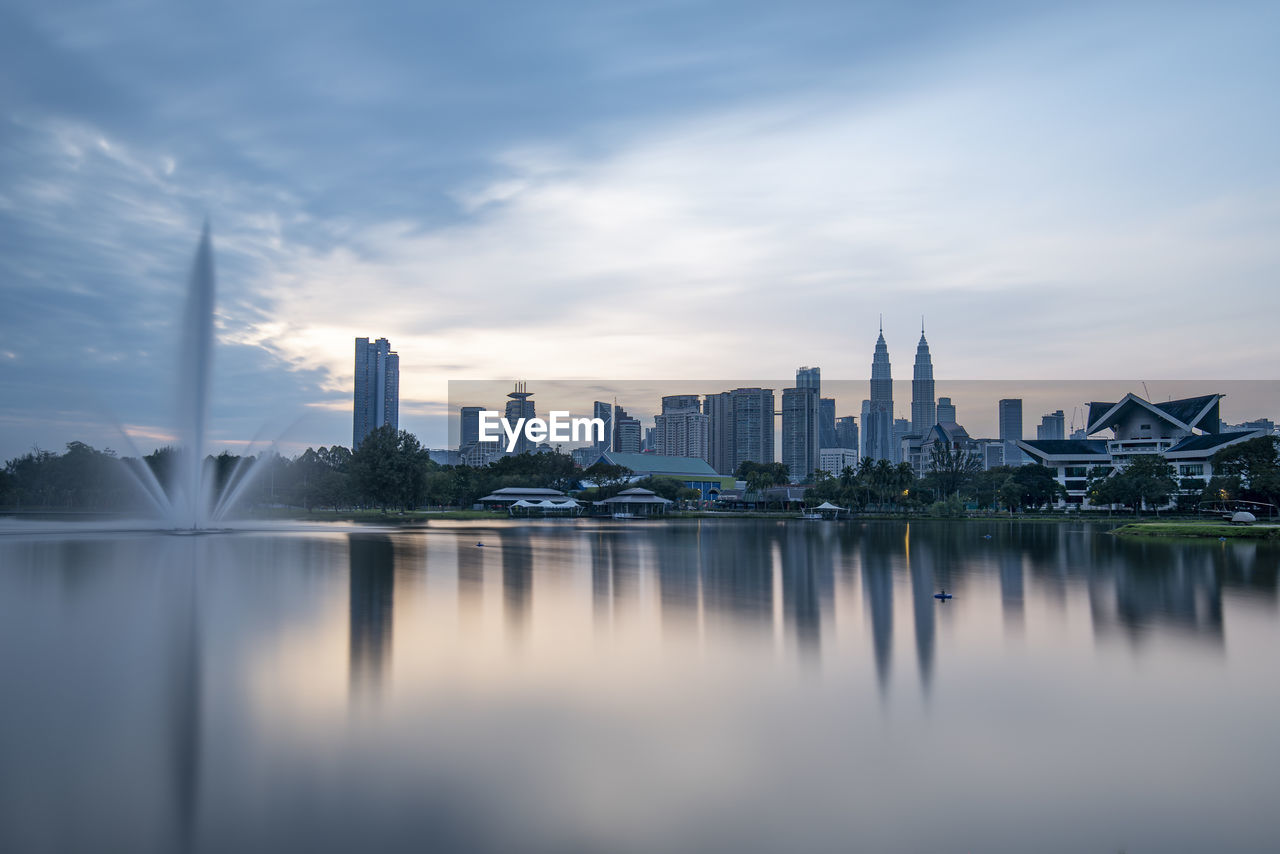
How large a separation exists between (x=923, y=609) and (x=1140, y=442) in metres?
108

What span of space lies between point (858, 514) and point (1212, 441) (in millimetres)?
40235

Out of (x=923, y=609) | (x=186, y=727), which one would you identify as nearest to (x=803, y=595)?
(x=923, y=609)

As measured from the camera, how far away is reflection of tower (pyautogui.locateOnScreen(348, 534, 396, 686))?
612 inches

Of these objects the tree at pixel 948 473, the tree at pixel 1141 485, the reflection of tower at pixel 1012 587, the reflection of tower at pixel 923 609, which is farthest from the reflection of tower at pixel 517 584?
the tree at pixel 948 473

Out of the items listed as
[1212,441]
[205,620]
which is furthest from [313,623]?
[1212,441]

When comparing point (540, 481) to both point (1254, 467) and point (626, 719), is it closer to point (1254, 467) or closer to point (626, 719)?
point (1254, 467)

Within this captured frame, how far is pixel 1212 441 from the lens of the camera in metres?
97.2

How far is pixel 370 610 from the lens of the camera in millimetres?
21969

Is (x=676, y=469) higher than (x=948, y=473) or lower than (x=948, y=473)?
higher

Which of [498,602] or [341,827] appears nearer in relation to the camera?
[341,827]

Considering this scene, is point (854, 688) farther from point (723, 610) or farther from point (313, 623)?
point (313, 623)

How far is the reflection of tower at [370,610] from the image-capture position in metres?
15.6

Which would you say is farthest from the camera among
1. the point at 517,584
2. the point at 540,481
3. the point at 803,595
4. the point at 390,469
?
the point at 540,481

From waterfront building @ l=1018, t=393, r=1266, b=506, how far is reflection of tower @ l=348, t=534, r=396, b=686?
93291 millimetres
